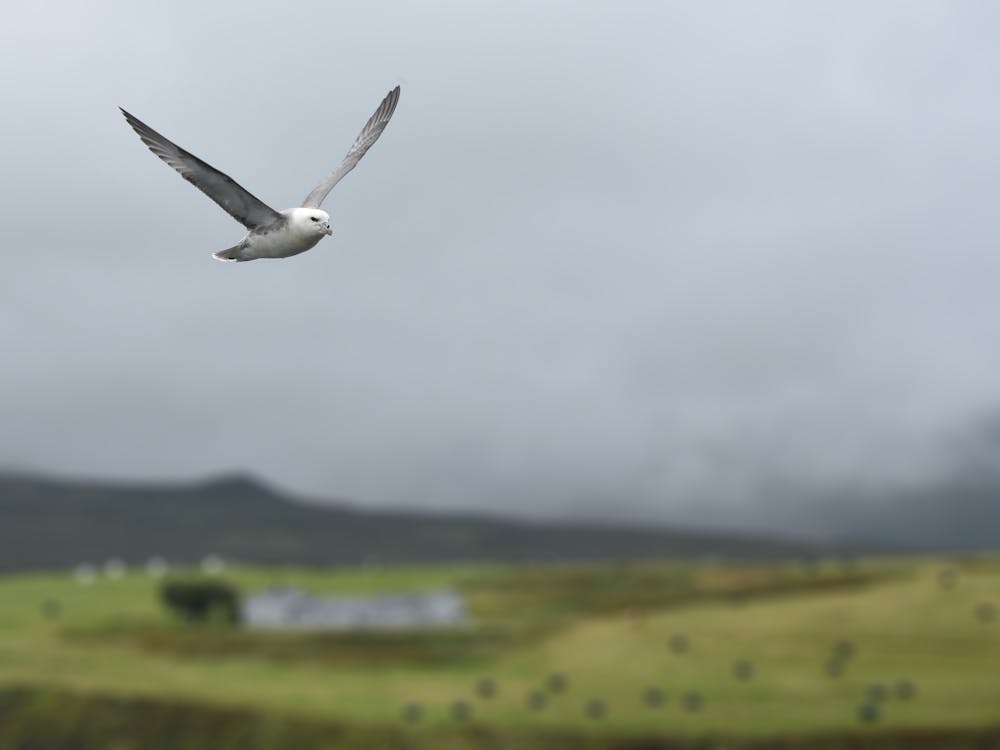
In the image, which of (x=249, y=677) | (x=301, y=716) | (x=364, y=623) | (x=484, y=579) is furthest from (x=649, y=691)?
(x=484, y=579)

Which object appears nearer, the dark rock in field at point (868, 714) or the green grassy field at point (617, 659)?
the dark rock in field at point (868, 714)

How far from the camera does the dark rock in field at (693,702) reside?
89.9 meters

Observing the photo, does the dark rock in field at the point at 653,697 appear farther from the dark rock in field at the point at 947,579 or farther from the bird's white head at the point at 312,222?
the bird's white head at the point at 312,222

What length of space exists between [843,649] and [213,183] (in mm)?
97083

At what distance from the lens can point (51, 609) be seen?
13762 centimetres

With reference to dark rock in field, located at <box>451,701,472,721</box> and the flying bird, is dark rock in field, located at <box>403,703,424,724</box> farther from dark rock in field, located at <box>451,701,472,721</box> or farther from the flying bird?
the flying bird

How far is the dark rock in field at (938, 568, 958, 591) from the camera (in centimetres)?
11411

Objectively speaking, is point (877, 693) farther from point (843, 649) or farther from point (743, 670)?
point (843, 649)

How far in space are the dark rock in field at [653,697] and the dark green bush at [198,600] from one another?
59285mm

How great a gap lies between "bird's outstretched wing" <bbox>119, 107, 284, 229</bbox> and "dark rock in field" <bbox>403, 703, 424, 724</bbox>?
79.6m

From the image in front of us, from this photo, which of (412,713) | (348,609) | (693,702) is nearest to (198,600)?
(348,609)

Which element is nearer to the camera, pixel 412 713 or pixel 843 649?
pixel 412 713

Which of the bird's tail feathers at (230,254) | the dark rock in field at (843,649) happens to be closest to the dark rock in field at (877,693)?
the dark rock in field at (843,649)

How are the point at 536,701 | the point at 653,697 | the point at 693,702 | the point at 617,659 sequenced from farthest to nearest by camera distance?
the point at 617,659, the point at 536,701, the point at 653,697, the point at 693,702
